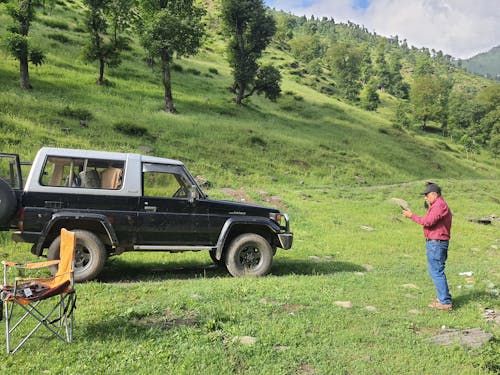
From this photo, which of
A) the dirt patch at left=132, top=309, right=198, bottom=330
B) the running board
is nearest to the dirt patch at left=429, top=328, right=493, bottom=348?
the dirt patch at left=132, top=309, right=198, bottom=330

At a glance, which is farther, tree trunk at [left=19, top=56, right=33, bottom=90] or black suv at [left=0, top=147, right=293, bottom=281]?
tree trunk at [left=19, top=56, right=33, bottom=90]

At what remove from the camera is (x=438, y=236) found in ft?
25.6

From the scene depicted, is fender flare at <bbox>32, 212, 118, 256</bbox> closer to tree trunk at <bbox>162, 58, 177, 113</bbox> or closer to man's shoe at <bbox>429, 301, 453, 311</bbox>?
man's shoe at <bbox>429, 301, 453, 311</bbox>

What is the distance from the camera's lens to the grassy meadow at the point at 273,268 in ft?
17.3

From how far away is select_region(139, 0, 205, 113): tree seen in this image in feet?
104

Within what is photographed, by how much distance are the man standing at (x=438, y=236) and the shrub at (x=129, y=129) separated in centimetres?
2095

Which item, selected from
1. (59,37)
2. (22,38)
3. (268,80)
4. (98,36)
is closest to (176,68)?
(268,80)

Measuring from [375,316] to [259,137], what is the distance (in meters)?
26.1

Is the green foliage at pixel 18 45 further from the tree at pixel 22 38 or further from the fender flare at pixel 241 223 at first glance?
the fender flare at pixel 241 223

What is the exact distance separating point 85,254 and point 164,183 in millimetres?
2248

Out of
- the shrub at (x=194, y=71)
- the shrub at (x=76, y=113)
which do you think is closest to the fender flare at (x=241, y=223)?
the shrub at (x=76, y=113)

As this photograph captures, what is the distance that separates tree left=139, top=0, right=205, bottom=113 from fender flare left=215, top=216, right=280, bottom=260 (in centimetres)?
2521

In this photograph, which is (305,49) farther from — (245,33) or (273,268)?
(273,268)

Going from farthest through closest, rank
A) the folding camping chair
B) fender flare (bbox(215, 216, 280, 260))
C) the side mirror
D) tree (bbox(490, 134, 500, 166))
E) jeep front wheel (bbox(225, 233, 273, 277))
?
tree (bbox(490, 134, 500, 166)) < jeep front wheel (bbox(225, 233, 273, 277)) < fender flare (bbox(215, 216, 280, 260)) < the side mirror < the folding camping chair
